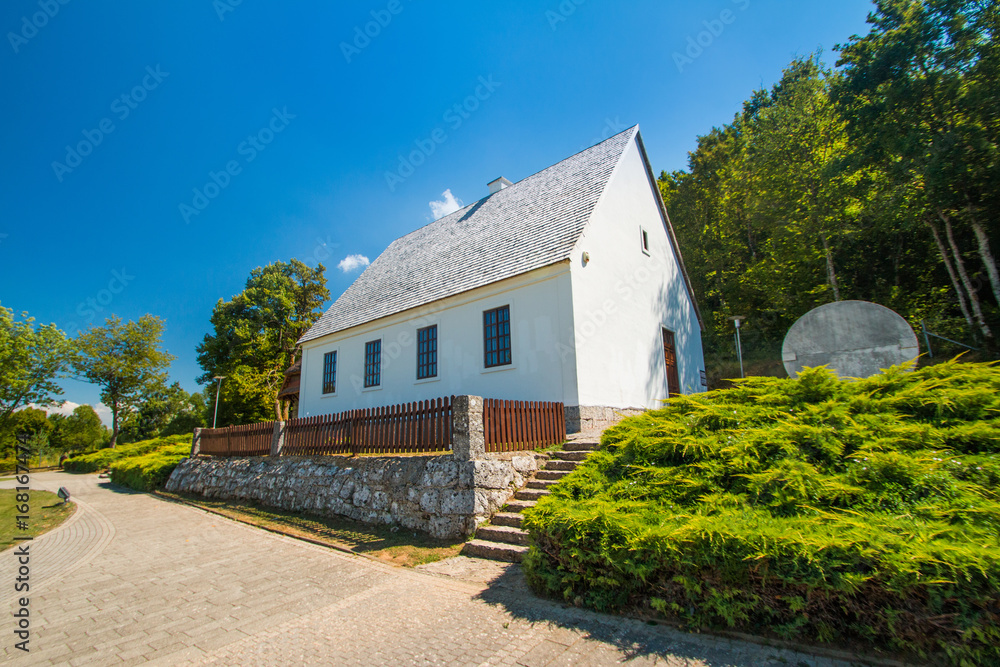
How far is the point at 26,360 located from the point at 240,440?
25.4m

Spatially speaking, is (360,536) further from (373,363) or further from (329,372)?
(329,372)

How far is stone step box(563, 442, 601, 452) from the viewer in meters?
8.66

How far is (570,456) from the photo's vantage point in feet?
28.1

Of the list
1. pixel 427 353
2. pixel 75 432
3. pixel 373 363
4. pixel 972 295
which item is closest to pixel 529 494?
pixel 427 353

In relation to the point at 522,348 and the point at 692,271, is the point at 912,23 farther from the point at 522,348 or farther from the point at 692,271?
the point at 522,348

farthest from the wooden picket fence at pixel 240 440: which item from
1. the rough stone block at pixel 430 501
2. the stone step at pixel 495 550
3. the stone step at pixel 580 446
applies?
the stone step at pixel 580 446

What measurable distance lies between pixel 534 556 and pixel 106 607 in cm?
524

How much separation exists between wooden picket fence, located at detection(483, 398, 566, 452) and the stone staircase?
513mm

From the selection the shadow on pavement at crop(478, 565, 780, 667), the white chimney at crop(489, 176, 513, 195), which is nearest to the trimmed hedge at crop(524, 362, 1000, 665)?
the shadow on pavement at crop(478, 565, 780, 667)

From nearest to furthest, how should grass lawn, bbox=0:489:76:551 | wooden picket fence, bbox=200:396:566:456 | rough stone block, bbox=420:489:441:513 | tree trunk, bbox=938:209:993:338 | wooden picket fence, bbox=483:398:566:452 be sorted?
rough stone block, bbox=420:489:441:513, wooden picket fence, bbox=483:398:566:452, wooden picket fence, bbox=200:396:566:456, grass lawn, bbox=0:489:76:551, tree trunk, bbox=938:209:993:338

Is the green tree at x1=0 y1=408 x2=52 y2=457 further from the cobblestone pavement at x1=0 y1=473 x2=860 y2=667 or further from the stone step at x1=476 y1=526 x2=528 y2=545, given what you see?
the stone step at x1=476 y1=526 x2=528 y2=545

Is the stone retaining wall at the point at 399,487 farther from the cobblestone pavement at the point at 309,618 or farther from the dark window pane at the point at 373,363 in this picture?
the dark window pane at the point at 373,363

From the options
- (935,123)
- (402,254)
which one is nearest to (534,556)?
(402,254)

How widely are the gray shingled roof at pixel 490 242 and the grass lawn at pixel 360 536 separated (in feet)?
23.0
